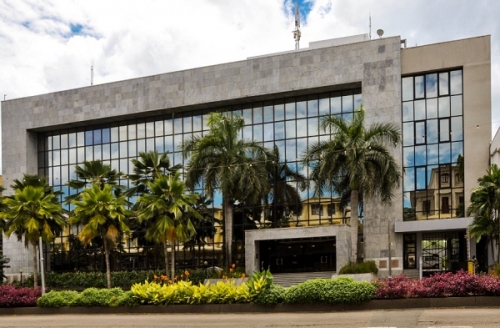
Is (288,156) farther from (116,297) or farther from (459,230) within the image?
(116,297)

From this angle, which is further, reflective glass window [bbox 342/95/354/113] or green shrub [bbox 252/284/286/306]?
reflective glass window [bbox 342/95/354/113]

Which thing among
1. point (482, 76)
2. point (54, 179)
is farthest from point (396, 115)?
point (54, 179)

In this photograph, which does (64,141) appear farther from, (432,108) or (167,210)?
(432,108)

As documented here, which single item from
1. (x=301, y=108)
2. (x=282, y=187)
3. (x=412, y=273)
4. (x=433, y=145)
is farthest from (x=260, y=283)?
(x=301, y=108)

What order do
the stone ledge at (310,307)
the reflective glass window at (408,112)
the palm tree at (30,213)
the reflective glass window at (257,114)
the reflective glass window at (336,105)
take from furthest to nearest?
the reflective glass window at (257,114)
the reflective glass window at (336,105)
the reflective glass window at (408,112)
the palm tree at (30,213)
the stone ledge at (310,307)

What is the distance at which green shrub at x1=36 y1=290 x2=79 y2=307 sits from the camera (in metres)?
28.5

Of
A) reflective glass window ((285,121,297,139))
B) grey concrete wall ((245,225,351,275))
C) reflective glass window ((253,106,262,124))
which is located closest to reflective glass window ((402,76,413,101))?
reflective glass window ((285,121,297,139))

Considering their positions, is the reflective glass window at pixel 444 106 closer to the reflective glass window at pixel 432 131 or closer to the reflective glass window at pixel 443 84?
the reflective glass window at pixel 443 84

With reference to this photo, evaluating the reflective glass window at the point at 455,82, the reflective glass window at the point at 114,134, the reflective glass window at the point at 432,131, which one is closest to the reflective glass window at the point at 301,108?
the reflective glass window at the point at 432,131

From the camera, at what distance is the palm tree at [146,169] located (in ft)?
154

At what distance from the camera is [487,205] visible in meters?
38.2

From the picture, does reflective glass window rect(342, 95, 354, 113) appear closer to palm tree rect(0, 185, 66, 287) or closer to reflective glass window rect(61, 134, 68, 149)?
palm tree rect(0, 185, 66, 287)

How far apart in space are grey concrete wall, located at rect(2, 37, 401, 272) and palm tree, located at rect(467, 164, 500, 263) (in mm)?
5592

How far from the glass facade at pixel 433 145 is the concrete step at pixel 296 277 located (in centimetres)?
675
